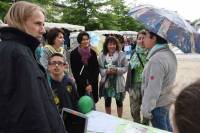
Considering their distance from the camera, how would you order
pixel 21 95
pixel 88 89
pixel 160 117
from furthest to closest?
1. pixel 88 89
2. pixel 160 117
3. pixel 21 95

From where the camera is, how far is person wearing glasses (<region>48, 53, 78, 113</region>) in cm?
409

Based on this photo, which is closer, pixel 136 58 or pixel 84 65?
pixel 136 58

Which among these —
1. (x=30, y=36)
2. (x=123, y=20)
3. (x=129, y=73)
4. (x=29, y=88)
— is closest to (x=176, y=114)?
(x=29, y=88)

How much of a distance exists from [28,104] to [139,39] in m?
4.23

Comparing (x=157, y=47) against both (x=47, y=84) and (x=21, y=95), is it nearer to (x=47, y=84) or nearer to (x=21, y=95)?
(x=47, y=84)

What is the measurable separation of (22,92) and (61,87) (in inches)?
64.0

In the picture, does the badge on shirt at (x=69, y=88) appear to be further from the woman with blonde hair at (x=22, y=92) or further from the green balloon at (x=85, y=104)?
the woman with blonde hair at (x=22, y=92)

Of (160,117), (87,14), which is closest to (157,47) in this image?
(160,117)

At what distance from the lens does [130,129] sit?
3506 mm

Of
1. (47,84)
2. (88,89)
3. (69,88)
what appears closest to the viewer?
(47,84)

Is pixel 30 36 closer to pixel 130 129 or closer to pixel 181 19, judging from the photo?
pixel 130 129

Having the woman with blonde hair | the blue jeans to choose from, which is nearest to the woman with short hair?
the blue jeans

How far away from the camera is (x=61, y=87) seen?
13.8 feet

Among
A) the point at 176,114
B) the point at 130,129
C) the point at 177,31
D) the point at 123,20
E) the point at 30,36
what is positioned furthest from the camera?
the point at 123,20
